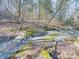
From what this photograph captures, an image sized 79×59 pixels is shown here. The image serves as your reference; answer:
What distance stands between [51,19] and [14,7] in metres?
2.84

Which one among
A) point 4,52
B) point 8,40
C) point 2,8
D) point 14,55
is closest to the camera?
point 14,55

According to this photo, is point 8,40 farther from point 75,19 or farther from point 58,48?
point 75,19

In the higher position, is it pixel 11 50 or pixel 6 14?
pixel 6 14

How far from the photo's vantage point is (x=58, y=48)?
5.18m

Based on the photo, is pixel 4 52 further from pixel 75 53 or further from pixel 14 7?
pixel 14 7

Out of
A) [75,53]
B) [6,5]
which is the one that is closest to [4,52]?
[75,53]

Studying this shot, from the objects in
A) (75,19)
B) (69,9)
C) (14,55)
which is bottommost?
(14,55)

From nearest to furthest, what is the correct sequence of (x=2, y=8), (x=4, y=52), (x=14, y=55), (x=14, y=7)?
(x=14, y=55)
(x=4, y=52)
(x=14, y=7)
(x=2, y=8)

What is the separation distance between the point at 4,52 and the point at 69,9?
7769 millimetres

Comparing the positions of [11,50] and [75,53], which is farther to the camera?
[11,50]

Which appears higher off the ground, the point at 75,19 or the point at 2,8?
the point at 2,8

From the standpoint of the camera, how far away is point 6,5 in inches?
467

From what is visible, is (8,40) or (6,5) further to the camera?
(6,5)

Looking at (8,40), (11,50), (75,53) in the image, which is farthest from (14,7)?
(75,53)
